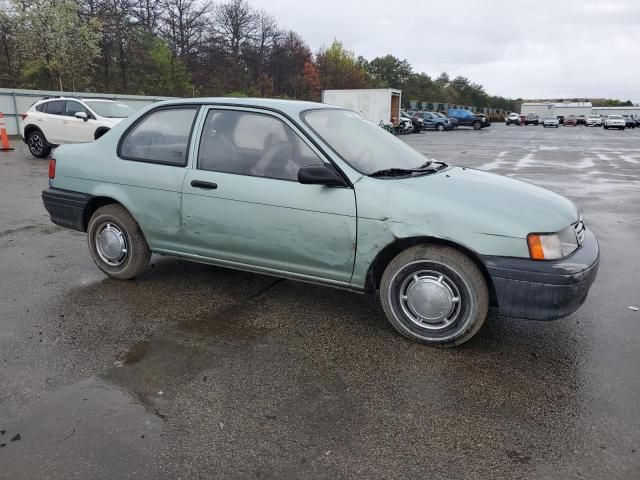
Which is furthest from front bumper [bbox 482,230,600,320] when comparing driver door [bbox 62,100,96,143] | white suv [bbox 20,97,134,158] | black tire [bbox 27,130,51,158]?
black tire [bbox 27,130,51,158]

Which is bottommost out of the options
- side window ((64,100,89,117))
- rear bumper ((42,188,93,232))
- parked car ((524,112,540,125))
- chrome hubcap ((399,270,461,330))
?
chrome hubcap ((399,270,461,330))

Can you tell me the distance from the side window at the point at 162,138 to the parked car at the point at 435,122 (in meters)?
41.4

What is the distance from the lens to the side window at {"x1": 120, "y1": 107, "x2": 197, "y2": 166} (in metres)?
4.23

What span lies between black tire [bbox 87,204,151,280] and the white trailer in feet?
89.3

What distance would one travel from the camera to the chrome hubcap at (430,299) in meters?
3.41

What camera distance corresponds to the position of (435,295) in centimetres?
343

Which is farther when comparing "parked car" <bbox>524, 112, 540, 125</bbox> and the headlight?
"parked car" <bbox>524, 112, 540, 125</bbox>

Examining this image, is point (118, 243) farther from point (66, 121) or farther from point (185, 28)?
point (185, 28)

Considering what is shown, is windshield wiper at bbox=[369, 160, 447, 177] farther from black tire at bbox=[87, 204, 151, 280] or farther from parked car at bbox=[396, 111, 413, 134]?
parked car at bbox=[396, 111, 413, 134]

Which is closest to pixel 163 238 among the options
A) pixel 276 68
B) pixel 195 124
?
pixel 195 124

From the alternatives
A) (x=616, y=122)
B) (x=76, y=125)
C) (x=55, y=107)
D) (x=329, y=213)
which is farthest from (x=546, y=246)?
(x=616, y=122)

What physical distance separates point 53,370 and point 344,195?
215 centimetres

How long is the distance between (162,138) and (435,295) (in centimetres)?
260

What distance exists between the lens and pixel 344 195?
11.6 ft
